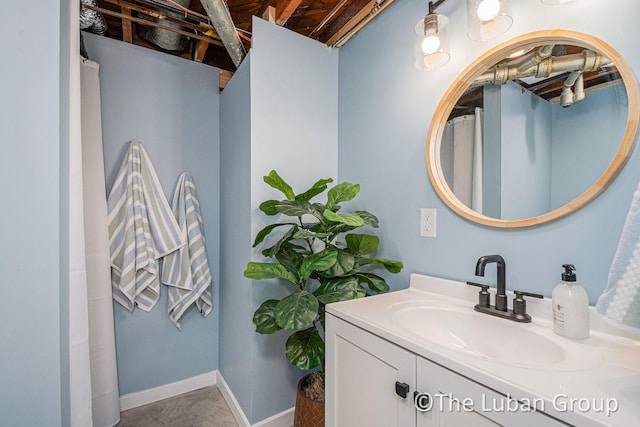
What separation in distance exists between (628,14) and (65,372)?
2234mm

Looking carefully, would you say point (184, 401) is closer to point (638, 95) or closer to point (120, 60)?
point (120, 60)

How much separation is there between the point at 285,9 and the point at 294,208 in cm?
122

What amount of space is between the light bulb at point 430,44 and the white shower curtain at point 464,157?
31cm

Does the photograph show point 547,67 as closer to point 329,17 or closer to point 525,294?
point 525,294

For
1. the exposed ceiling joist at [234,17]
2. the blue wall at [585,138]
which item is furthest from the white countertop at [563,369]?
the exposed ceiling joist at [234,17]

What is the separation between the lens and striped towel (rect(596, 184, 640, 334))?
22.4 inches

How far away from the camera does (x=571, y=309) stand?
81 centimetres

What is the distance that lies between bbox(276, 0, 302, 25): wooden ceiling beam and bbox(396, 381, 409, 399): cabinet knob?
1837 mm

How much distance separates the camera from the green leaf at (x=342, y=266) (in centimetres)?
124

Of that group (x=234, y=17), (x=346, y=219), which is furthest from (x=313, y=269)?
(x=234, y=17)

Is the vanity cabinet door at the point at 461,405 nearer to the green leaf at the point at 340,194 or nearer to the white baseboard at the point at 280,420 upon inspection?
the green leaf at the point at 340,194

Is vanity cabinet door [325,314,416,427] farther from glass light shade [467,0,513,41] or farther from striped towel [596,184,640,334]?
glass light shade [467,0,513,41]

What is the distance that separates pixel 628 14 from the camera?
0.81 metres

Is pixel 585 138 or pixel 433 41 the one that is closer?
pixel 585 138
